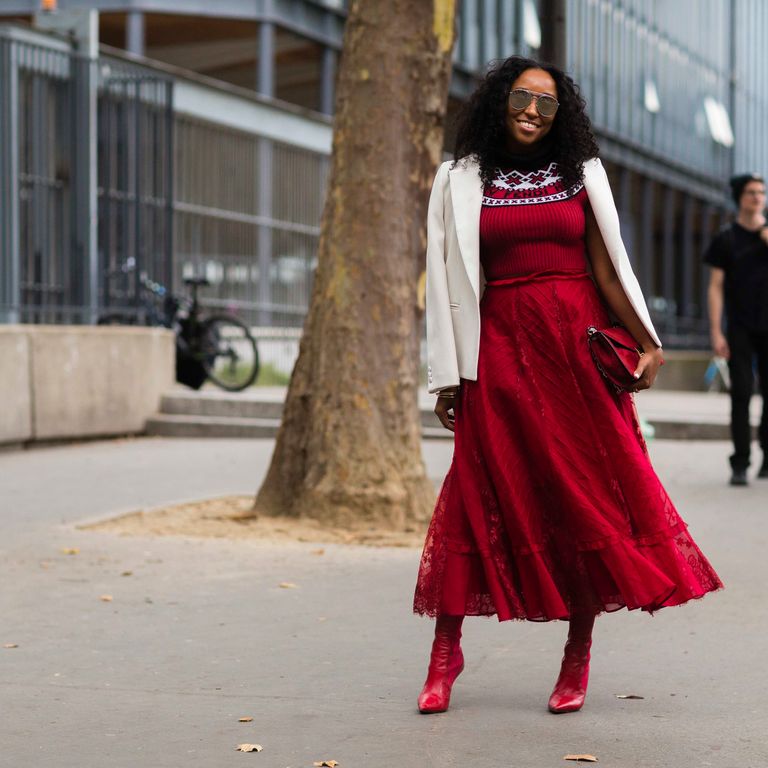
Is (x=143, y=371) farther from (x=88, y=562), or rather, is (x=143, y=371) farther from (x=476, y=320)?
(x=476, y=320)

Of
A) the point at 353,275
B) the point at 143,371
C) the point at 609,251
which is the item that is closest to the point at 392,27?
the point at 353,275

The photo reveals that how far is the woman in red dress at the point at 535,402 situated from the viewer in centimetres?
444

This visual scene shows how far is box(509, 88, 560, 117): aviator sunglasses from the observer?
4516mm

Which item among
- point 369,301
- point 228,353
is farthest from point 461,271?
point 228,353

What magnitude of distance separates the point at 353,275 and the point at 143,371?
6.44m

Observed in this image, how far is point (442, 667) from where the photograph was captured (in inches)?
180

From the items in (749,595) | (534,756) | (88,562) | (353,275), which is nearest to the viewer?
(534,756)

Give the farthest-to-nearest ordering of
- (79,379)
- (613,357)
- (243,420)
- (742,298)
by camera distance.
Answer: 1. (243,420)
2. (79,379)
3. (742,298)
4. (613,357)

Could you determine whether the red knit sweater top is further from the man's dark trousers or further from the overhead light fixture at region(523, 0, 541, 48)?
the overhead light fixture at region(523, 0, 541, 48)

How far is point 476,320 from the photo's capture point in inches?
177

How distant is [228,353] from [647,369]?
1202cm

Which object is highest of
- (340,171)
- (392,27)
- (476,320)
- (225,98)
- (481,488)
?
(225,98)

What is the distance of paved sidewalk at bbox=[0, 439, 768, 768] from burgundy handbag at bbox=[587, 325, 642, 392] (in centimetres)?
95

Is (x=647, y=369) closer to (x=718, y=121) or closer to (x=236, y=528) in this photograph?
(x=236, y=528)
